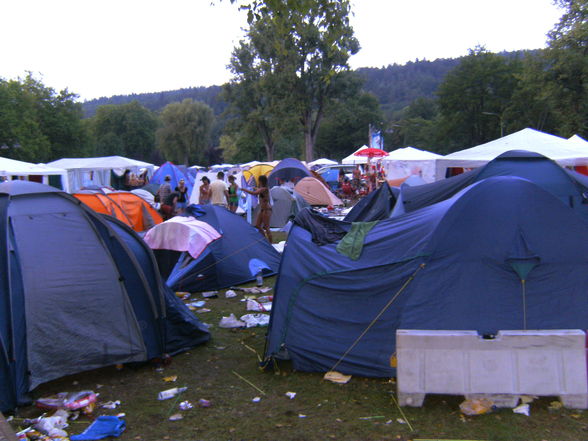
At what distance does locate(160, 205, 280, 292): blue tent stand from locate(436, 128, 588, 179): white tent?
27.2 ft

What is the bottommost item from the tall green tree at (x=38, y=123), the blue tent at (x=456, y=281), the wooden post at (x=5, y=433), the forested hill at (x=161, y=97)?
the wooden post at (x=5, y=433)

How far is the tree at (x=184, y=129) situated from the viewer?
2788 inches

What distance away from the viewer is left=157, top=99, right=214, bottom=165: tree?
7081 centimetres

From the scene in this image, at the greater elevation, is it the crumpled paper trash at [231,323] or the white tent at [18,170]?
the white tent at [18,170]

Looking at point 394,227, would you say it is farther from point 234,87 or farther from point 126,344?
point 234,87

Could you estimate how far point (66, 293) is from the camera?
533cm

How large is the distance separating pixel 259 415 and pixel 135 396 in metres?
1.33

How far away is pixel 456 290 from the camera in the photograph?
5.09 meters

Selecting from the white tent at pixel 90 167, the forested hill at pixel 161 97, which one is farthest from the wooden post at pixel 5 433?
the forested hill at pixel 161 97

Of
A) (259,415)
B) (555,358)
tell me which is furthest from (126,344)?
(555,358)

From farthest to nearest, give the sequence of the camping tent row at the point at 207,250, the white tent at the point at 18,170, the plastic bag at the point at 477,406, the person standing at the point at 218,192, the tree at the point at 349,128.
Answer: the tree at the point at 349,128
the white tent at the point at 18,170
the person standing at the point at 218,192
the camping tent row at the point at 207,250
the plastic bag at the point at 477,406

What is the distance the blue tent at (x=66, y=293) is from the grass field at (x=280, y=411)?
32 cm

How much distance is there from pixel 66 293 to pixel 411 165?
20.1 m

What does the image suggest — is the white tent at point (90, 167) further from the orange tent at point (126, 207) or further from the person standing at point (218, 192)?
the orange tent at point (126, 207)
